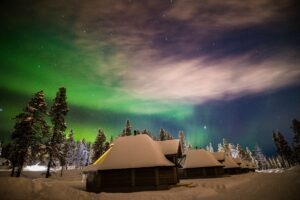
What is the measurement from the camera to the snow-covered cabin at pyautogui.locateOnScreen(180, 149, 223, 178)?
4353 centimetres

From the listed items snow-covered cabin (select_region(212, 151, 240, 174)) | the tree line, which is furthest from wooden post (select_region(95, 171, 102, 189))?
the tree line

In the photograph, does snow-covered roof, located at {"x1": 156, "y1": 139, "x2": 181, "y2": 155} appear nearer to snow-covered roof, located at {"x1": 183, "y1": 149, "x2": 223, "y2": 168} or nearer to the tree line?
snow-covered roof, located at {"x1": 183, "y1": 149, "x2": 223, "y2": 168}

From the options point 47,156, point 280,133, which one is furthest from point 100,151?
point 280,133

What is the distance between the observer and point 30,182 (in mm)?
12164

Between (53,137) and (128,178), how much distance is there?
21.4 m

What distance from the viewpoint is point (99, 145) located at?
64250 mm

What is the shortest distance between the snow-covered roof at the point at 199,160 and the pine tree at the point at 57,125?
26.8 meters

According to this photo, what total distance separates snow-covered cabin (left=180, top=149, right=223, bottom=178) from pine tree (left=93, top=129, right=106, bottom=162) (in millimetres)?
29013

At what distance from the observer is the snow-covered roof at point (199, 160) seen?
43756 mm

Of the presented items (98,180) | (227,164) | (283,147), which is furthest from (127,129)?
(283,147)

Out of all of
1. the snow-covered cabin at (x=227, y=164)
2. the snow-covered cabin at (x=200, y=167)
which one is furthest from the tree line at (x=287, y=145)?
the snow-covered cabin at (x=200, y=167)

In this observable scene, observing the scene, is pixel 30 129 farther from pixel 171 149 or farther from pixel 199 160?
pixel 199 160

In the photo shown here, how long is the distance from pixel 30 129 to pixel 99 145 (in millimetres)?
31874

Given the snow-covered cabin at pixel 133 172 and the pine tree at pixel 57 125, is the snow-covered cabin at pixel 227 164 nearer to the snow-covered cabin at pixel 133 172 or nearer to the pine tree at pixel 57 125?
the snow-covered cabin at pixel 133 172
